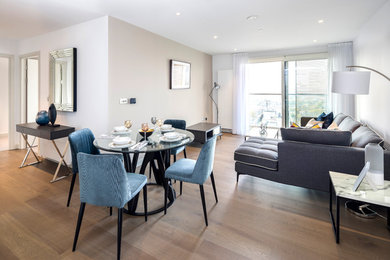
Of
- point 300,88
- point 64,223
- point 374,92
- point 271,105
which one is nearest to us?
point 64,223

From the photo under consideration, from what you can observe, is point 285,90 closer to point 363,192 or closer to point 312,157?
point 312,157

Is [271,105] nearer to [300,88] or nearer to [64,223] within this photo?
[300,88]

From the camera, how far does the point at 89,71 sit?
11.7 feet

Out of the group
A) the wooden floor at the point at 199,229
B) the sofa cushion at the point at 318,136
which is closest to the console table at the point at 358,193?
the wooden floor at the point at 199,229

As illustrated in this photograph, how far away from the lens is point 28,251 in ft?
5.92

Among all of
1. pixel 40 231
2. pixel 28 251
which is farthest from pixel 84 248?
pixel 40 231

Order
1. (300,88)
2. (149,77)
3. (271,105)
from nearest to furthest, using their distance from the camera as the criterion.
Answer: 1. (149,77)
2. (300,88)
3. (271,105)

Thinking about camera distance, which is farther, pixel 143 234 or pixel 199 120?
pixel 199 120

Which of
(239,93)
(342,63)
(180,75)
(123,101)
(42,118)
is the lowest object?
(42,118)

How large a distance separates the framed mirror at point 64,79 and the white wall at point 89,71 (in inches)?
3.0

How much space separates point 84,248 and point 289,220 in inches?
77.8

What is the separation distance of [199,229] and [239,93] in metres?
5.32

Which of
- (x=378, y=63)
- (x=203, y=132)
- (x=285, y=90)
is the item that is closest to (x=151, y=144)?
(x=203, y=132)

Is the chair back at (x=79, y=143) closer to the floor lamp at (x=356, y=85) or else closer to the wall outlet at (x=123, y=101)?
the wall outlet at (x=123, y=101)
